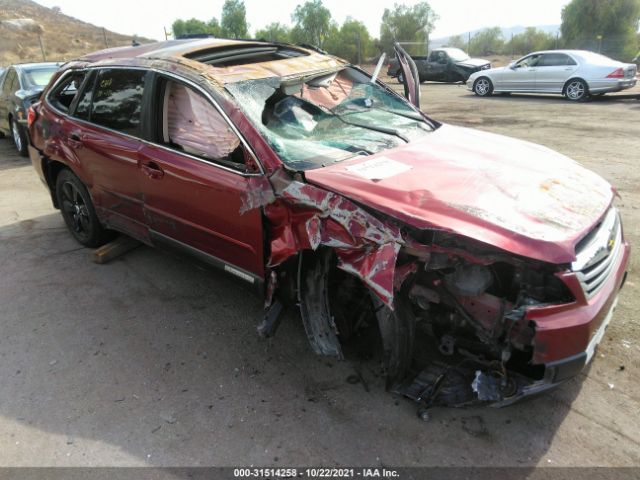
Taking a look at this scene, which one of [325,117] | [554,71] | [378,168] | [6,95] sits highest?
[325,117]

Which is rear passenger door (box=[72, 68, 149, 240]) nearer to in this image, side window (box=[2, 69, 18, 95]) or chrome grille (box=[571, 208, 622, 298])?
chrome grille (box=[571, 208, 622, 298])

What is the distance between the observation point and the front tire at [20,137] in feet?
29.8

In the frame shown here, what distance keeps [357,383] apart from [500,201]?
1331 mm

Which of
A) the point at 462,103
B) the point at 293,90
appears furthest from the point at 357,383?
the point at 462,103

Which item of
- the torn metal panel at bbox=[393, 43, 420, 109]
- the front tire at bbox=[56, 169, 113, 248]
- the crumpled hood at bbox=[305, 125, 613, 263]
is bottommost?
the front tire at bbox=[56, 169, 113, 248]

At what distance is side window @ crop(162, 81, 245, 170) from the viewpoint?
3.05m

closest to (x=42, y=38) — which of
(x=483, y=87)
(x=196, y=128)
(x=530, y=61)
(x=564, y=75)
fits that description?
(x=483, y=87)

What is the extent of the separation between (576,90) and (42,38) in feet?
172

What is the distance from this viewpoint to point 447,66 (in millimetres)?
20641

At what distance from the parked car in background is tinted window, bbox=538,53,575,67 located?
41.7 ft

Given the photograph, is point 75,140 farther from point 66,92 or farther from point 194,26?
point 194,26

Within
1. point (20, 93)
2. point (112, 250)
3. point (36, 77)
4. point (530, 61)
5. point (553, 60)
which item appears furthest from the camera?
point (530, 61)

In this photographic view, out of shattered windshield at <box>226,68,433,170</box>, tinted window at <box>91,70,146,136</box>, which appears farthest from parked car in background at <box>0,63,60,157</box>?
shattered windshield at <box>226,68,433,170</box>

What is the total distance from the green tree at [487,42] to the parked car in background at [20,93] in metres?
35.1
